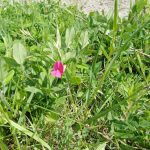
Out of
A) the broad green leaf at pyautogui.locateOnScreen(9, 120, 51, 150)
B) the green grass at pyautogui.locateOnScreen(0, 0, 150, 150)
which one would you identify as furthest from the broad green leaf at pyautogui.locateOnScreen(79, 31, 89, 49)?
the broad green leaf at pyautogui.locateOnScreen(9, 120, 51, 150)

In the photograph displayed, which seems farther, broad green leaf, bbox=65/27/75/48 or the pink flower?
broad green leaf, bbox=65/27/75/48

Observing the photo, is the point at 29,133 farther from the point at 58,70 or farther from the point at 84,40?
the point at 84,40

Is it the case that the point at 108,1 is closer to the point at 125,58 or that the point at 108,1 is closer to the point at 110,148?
the point at 125,58

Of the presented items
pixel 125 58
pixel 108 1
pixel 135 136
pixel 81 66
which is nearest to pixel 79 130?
pixel 135 136

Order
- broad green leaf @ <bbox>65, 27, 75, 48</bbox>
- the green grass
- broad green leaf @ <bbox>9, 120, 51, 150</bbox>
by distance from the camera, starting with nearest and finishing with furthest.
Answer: broad green leaf @ <bbox>9, 120, 51, 150</bbox> < the green grass < broad green leaf @ <bbox>65, 27, 75, 48</bbox>

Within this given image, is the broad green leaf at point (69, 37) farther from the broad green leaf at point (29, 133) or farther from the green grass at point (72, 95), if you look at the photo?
the broad green leaf at point (29, 133)

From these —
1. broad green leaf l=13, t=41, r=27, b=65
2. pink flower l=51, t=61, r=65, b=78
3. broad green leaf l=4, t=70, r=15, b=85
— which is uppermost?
broad green leaf l=13, t=41, r=27, b=65

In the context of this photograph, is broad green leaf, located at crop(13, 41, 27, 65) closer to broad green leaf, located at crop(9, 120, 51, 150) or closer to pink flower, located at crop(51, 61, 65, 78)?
pink flower, located at crop(51, 61, 65, 78)
